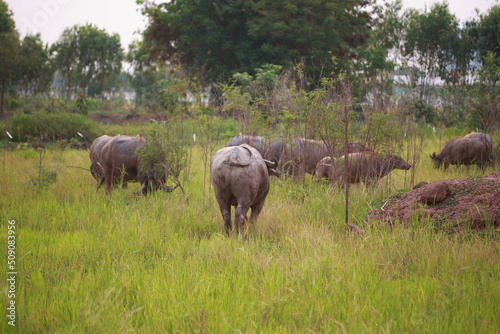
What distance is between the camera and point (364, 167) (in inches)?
267

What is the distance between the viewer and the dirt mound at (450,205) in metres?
4.38

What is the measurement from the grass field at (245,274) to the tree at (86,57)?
35262 mm

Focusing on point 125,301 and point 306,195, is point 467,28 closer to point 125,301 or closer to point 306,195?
point 306,195

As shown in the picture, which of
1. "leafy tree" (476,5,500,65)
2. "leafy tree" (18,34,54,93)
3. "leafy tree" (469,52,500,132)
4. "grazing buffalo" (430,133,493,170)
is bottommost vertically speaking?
"grazing buffalo" (430,133,493,170)

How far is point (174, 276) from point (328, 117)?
361 centimetres

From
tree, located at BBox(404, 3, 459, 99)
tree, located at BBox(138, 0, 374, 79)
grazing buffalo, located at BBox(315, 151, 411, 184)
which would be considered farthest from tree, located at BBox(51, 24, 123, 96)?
grazing buffalo, located at BBox(315, 151, 411, 184)

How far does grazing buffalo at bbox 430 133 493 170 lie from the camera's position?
9641 mm

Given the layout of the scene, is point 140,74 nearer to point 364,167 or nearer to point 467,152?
point 467,152

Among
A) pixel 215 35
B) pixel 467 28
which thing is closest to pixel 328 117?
pixel 215 35

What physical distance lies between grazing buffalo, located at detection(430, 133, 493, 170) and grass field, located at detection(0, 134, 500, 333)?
5.55 meters

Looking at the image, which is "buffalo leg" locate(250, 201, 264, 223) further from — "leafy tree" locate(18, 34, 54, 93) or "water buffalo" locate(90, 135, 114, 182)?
"leafy tree" locate(18, 34, 54, 93)

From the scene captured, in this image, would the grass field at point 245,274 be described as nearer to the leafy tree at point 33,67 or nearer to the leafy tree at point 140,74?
the leafy tree at point 33,67

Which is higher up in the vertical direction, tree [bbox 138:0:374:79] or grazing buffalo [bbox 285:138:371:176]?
tree [bbox 138:0:374:79]

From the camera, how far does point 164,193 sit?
6629 mm
